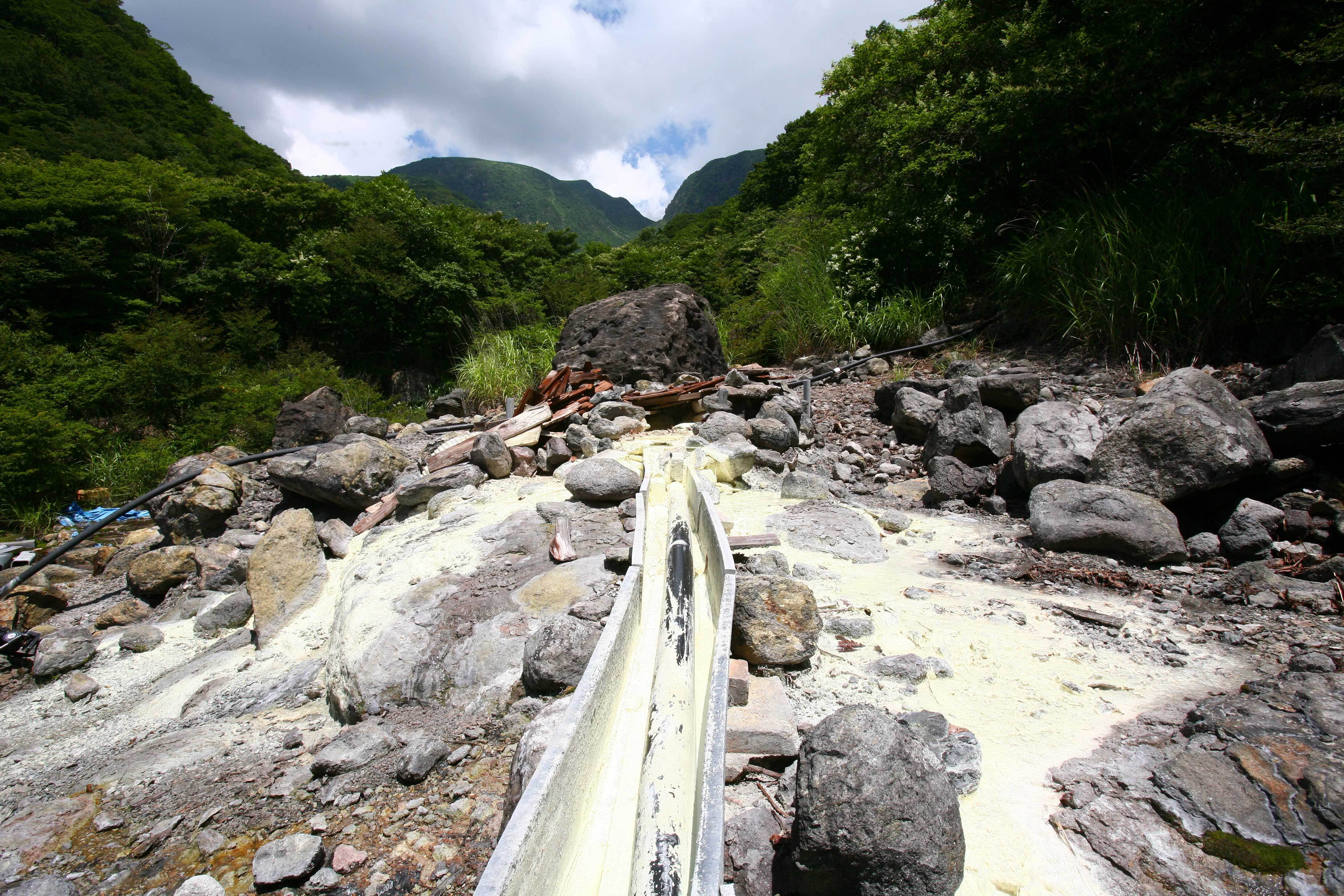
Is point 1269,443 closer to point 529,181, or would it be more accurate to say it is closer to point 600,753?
point 600,753

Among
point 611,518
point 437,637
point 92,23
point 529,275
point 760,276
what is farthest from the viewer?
point 92,23

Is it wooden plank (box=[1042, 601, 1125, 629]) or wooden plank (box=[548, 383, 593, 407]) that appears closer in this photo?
wooden plank (box=[1042, 601, 1125, 629])

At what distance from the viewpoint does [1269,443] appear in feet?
9.95

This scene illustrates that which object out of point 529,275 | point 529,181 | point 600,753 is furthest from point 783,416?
point 529,181

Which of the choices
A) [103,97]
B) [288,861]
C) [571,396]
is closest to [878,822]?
[288,861]

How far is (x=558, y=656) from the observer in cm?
208

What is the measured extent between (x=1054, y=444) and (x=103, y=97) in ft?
101

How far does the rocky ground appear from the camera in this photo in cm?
142

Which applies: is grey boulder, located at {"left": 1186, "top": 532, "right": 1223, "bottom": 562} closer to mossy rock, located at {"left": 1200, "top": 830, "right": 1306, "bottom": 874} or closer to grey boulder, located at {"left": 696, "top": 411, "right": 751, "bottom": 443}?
mossy rock, located at {"left": 1200, "top": 830, "right": 1306, "bottom": 874}

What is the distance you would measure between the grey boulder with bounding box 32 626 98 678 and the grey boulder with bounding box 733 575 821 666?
12.9ft

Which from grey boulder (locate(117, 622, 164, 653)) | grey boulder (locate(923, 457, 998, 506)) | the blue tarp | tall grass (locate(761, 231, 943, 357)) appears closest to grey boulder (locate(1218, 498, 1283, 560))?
grey boulder (locate(923, 457, 998, 506))

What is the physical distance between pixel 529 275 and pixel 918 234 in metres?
9.97

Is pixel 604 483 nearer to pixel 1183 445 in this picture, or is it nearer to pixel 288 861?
pixel 288 861

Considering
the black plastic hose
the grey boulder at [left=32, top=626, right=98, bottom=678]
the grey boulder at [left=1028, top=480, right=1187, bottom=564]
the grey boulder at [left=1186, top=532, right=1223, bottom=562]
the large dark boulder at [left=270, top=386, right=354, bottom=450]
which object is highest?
the large dark boulder at [left=270, top=386, right=354, bottom=450]
